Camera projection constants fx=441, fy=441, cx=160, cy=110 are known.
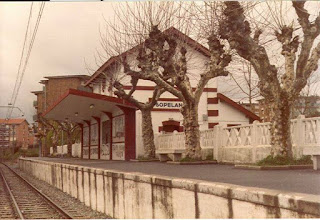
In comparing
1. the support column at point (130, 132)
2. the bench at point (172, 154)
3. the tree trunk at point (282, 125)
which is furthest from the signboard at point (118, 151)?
the tree trunk at point (282, 125)

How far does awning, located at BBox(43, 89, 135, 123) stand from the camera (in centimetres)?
2533

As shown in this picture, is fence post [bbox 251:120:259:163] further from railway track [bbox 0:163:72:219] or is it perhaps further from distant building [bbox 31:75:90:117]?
distant building [bbox 31:75:90:117]

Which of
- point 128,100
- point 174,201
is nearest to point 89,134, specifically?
point 128,100

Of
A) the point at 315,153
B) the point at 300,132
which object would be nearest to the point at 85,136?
the point at 300,132

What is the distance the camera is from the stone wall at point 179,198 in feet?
16.3

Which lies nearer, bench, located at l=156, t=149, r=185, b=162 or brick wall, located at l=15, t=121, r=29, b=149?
bench, located at l=156, t=149, r=185, b=162

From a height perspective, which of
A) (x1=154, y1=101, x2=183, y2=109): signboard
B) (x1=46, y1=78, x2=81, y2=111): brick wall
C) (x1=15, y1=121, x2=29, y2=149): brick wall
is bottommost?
(x1=154, y1=101, x2=183, y2=109): signboard

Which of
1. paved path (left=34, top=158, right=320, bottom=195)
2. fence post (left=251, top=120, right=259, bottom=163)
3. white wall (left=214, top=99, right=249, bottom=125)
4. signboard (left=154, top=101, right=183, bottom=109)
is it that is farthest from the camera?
white wall (left=214, top=99, right=249, bottom=125)

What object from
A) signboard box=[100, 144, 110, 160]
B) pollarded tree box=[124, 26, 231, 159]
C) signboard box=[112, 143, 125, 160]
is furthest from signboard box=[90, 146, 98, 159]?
pollarded tree box=[124, 26, 231, 159]

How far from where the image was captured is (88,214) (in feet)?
42.7

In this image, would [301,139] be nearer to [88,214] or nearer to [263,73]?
[263,73]

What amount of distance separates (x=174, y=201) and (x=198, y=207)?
94 cm

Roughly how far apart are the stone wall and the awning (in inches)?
397

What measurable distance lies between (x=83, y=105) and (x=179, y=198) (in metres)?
22.2
